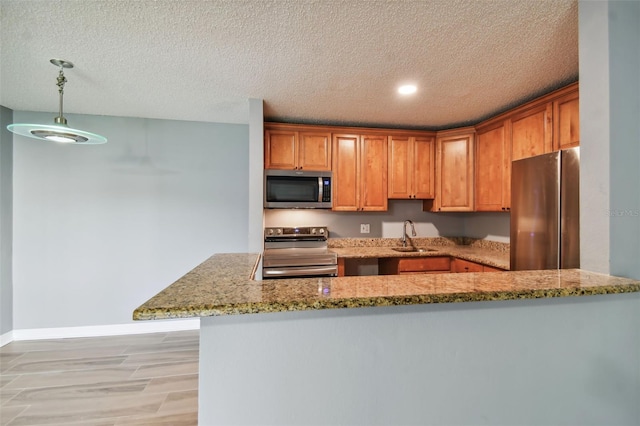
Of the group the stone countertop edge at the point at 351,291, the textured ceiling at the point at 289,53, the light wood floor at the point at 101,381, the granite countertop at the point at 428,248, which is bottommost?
the light wood floor at the point at 101,381

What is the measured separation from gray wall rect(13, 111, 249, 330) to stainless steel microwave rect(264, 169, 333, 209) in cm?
64

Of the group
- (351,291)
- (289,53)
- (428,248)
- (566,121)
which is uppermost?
(289,53)

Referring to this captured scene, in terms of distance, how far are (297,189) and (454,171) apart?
1.86 meters

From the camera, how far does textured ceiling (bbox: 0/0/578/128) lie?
1.43 m

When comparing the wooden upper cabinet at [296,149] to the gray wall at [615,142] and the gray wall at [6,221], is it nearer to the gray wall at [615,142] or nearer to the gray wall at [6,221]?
the gray wall at [615,142]

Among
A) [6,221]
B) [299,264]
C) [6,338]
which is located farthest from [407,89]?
[6,338]

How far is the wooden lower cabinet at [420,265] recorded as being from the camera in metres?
2.96

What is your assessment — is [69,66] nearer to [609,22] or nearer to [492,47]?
[492,47]

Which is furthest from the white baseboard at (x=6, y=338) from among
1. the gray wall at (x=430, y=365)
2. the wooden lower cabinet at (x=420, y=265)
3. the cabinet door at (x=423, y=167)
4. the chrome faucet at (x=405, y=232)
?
the cabinet door at (x=423, y=167)

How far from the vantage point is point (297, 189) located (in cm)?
301

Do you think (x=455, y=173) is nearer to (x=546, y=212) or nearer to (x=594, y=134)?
(x=546, y=212)

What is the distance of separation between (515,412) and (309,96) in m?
2.48

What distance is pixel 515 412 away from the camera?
1.05 m

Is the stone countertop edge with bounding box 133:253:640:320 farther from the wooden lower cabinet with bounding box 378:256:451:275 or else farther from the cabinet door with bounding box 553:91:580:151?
the wooden lower cabinet with bounding box 378:256:451:275
